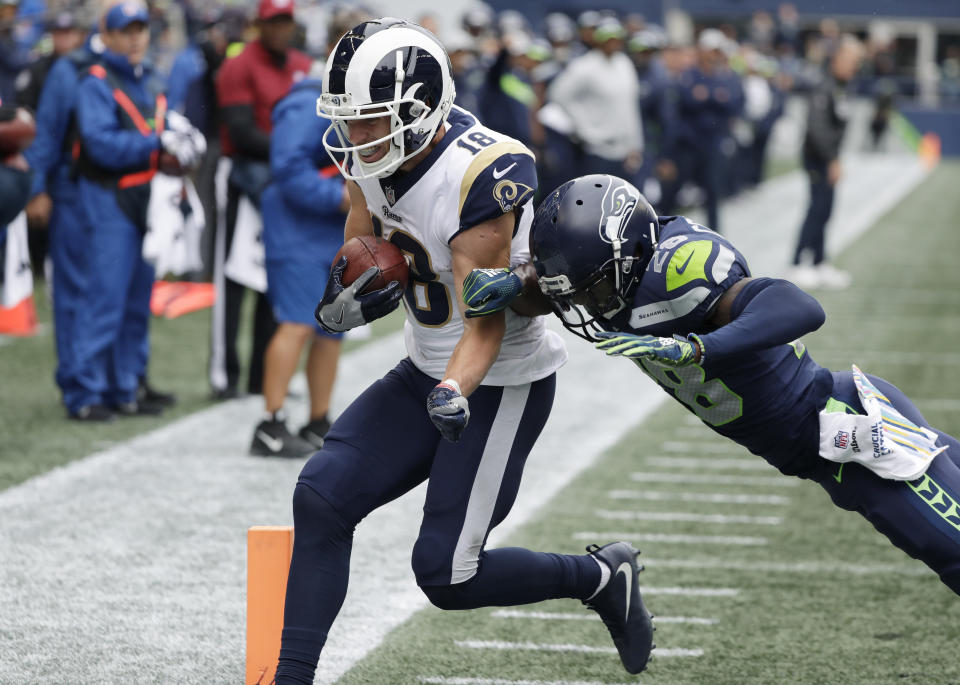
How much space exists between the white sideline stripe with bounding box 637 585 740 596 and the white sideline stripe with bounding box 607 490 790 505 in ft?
3.78

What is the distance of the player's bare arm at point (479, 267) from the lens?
3.30 metres

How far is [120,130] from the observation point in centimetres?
680

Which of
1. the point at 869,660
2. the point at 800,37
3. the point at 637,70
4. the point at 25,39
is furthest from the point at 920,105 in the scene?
the point at 869,660

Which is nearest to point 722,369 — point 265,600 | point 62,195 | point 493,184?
point 493,184

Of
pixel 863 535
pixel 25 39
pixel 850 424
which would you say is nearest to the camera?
pixel 850 424

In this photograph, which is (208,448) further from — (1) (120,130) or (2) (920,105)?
(2) (920,105)

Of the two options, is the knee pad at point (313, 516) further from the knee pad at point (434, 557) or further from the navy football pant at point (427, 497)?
the knee pad at point (434, 557)

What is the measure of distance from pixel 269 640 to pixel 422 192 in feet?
3.80

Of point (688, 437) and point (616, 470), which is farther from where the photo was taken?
point (688, 437)

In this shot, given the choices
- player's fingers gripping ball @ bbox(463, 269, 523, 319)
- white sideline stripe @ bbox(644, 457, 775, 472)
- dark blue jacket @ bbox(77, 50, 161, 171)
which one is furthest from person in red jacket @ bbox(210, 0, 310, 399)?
player's fingers gripping ball @ bbox(463, 269, 523, 319)

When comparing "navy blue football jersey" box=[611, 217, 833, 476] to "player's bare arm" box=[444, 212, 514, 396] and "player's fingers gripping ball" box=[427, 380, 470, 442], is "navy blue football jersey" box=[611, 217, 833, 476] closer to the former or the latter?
"player's bare arm" box=[444, 212, 514, 396]

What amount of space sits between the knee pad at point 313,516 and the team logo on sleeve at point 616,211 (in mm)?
910

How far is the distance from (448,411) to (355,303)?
0.45 m

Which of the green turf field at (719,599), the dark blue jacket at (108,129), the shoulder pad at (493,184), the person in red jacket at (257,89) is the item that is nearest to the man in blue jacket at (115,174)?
the dark blue jacket at (108,129)
